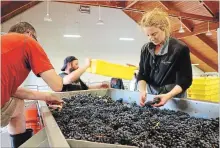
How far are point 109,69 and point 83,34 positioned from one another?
763cm

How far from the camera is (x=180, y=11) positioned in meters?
8.17

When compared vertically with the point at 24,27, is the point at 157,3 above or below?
above

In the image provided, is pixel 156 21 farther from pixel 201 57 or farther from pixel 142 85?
pixel 201 57

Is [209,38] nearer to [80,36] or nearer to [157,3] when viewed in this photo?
[157,3]

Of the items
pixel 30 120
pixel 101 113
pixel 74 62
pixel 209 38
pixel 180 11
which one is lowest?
pixel 30 120

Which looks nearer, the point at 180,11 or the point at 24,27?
the point at 24,27

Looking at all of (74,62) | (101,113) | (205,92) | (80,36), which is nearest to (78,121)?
(101,113)

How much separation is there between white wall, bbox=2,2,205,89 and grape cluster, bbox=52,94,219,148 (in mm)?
7435

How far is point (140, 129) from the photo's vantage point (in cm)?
109

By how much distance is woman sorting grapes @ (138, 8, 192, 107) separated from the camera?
167cm

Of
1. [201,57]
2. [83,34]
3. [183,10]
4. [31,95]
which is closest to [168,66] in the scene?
[31,95]

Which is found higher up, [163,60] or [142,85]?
[163,60]

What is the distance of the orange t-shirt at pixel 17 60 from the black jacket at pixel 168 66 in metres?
0.87

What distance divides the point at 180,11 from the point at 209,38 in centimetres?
237
